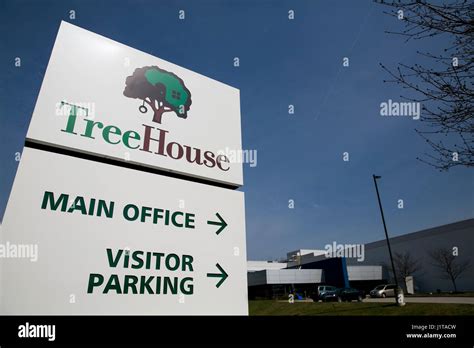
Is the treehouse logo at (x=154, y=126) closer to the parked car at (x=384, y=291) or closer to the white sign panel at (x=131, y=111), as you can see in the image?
the white sign panel at (x=131, y=111)

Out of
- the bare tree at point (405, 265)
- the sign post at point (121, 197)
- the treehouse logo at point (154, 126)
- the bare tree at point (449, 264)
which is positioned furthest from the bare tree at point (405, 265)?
the treehouse logo at point (154, 126)

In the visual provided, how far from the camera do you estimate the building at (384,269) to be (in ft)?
92.3

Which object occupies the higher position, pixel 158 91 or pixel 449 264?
pixel 158 91

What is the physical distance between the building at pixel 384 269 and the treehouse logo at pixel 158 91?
111 feet

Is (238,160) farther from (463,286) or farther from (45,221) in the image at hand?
(463,286)

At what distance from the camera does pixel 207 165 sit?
174 inches

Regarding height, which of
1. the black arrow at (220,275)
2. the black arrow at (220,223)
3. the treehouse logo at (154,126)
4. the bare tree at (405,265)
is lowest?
the bare tree at (405,265)

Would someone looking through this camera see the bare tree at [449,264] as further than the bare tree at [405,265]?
No

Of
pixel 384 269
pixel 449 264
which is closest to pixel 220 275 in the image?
pixel 449 264

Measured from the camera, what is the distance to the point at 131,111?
3879mm

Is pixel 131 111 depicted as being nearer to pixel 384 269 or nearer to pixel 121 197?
pixel 121 197

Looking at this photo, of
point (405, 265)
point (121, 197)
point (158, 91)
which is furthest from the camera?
point (405, 265)

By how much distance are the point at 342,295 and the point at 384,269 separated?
19093 millimetres
